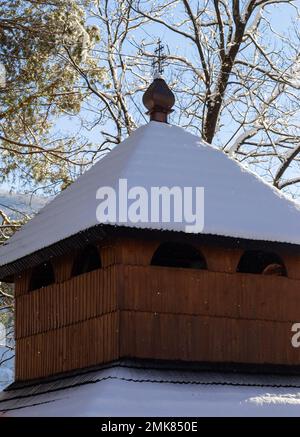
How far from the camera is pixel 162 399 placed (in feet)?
34.5

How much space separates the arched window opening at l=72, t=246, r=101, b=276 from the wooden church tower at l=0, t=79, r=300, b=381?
2 cm

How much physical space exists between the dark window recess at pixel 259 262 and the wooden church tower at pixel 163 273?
6 centimetres

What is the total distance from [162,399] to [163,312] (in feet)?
4.26

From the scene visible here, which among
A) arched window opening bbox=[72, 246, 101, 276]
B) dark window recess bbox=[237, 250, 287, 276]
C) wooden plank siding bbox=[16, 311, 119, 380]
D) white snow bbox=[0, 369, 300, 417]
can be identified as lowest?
white snow bbox=[0, 369, 300, 417]

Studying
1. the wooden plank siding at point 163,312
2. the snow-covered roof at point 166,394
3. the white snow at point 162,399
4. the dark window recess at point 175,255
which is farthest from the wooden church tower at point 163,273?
the dark window recess at point 175,255

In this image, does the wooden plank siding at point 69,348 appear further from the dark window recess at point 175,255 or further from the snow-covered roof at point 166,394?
the dark window recess at point 175,255

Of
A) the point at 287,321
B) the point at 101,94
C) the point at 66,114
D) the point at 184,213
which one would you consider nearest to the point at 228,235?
the point at 184,213

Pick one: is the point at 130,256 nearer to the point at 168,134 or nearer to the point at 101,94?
the point at 168,134

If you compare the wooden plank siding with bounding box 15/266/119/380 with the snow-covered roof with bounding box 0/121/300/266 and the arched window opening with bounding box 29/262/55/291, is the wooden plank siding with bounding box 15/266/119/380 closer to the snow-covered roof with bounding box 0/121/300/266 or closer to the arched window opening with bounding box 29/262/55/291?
the arched window opening with bounding box 29/262/55/291

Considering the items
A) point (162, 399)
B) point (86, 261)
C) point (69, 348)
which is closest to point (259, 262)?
point (86, 261)

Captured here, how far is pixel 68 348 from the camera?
12297 millimetres

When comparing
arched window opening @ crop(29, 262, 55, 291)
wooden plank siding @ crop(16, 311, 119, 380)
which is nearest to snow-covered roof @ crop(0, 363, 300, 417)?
wooden plank siding @ crop(16, 311, 119, 380)

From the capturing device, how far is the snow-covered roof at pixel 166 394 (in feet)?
33.8

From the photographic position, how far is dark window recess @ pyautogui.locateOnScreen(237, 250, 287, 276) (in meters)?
13.0
